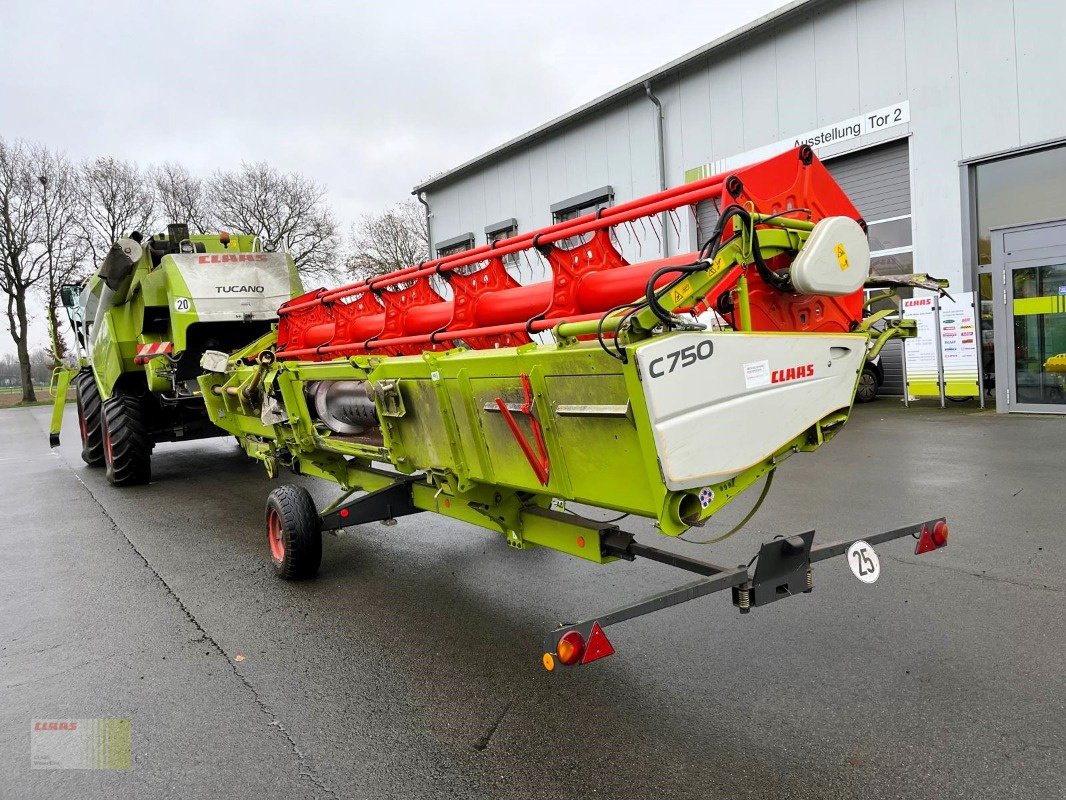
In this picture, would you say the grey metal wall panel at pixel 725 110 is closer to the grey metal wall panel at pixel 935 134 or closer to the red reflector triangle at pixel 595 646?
the grey metal wall panel at pixel 935 134

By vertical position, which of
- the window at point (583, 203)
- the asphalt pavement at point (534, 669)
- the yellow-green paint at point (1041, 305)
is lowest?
the asphalt pavement at point (534, 669)

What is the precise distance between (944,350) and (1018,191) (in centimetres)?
275

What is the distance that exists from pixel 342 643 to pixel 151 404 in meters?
6.79

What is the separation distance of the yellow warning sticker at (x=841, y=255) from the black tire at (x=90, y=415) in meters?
9.59

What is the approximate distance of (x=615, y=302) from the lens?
10.7ft

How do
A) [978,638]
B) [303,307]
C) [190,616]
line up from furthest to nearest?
[303,307]
[190,616]
[978,638]

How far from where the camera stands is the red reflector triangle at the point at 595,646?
2.54 metres

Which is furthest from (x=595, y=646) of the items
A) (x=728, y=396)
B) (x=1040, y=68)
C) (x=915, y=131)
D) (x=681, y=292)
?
(x=915, y=131)

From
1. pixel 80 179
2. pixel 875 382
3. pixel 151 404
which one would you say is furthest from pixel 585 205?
pixel 80 179

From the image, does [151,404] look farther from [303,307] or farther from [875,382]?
[875,382]

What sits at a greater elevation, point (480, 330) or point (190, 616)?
point (480, 330)

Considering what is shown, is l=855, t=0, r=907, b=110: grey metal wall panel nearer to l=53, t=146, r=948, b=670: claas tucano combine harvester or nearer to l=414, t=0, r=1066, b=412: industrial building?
l=414, t=0, r=1066, b=412: industrial building

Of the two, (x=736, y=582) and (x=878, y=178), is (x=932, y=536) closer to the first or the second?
(x=736, y=582)

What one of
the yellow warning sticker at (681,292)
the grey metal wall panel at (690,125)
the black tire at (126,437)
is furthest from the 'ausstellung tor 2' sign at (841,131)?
the yellow warning sticker at (681,292)
